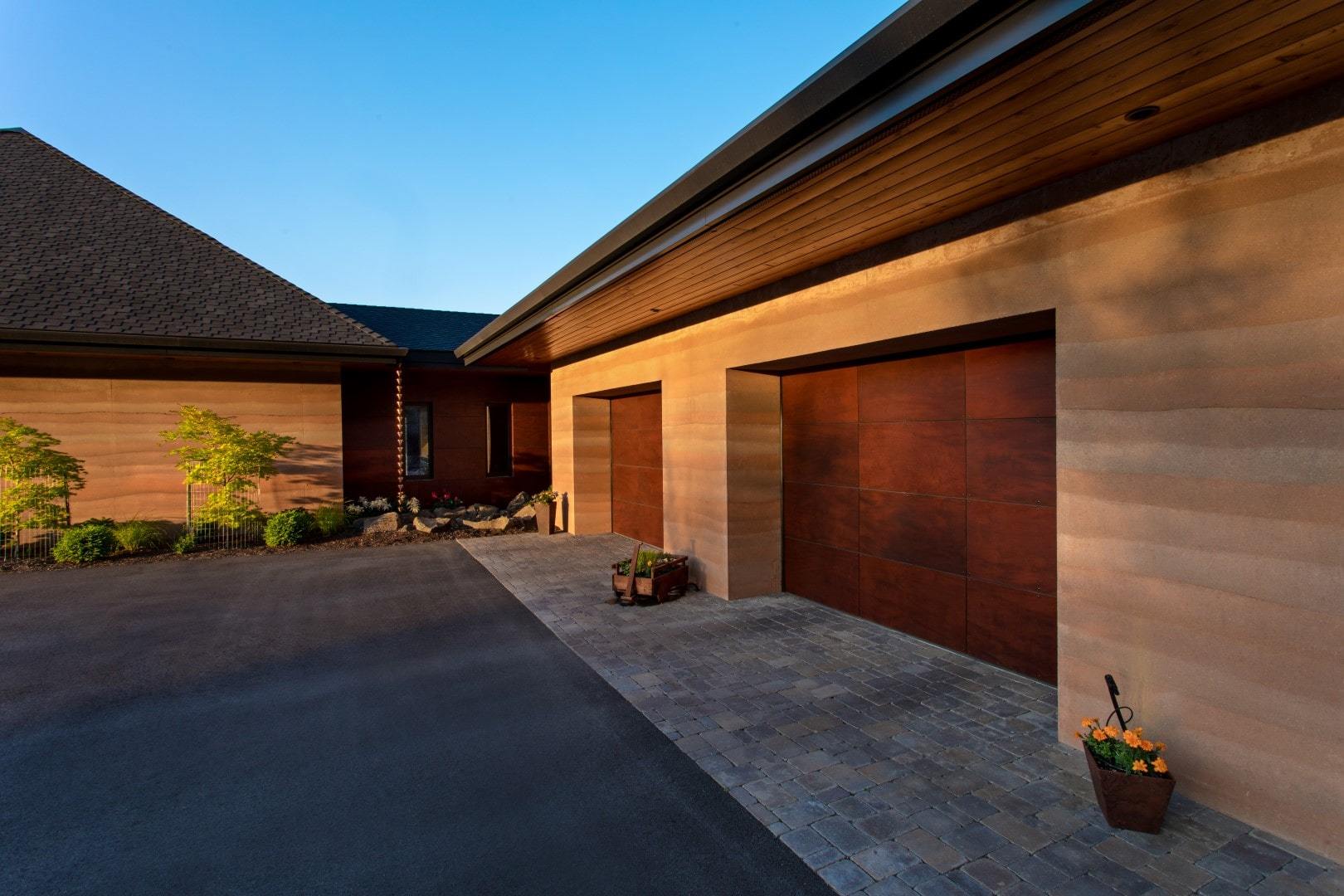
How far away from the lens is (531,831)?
3.37m

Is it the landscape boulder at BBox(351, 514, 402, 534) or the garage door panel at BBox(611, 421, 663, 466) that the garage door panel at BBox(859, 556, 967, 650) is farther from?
the landscape boulder at BBox(351, 514, 402, 534)

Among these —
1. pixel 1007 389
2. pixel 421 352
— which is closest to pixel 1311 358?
pixel 1007 389

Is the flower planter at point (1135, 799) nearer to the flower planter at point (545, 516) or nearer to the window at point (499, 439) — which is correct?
the flower planter at point (545, 516)

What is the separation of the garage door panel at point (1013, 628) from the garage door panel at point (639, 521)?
6.20m

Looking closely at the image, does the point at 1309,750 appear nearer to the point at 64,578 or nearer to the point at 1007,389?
the point at 1007,389

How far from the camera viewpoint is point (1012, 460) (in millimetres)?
5465

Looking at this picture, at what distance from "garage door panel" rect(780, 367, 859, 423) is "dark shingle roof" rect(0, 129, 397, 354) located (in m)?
8.49

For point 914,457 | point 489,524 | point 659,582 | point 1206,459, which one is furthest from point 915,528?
point 489,524

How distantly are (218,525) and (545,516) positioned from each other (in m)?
6.36

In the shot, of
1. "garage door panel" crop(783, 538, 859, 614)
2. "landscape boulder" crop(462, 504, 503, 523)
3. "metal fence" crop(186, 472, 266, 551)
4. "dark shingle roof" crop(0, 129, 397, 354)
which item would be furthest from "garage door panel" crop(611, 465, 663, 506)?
"metal fence" crop(186, 472, 266, 551)

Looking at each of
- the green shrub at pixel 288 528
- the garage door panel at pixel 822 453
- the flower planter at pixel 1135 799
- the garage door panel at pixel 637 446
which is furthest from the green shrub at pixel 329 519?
the flower planter at pixel 1135 799

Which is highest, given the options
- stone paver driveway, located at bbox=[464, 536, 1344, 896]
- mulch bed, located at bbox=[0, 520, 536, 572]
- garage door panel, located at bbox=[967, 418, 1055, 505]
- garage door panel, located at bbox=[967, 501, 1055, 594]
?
garage door panel, located at bbox=[967, 418, 1055, 505]

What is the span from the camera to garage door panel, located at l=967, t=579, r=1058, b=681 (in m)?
5.19

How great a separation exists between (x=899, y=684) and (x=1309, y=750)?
99.4 inches
